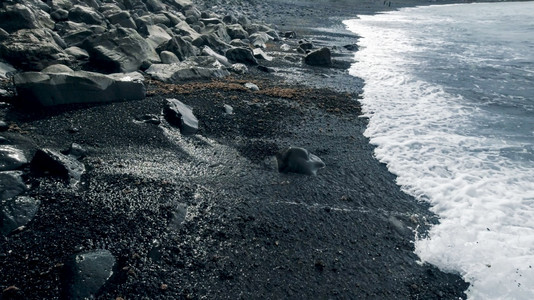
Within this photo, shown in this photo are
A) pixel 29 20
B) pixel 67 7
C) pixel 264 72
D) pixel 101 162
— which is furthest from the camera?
pixel 67 7

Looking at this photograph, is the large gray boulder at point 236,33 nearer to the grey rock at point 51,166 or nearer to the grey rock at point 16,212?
the grey rock at point 51,166

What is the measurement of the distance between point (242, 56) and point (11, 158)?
30.9 ft

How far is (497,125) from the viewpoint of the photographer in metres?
9.14

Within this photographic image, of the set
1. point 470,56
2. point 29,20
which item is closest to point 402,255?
point 29,20

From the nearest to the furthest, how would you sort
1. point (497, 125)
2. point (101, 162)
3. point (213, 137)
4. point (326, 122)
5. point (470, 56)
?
1. point (101, 162)
2. point (213, 137)
3. point (326, 122)
4. point (497, 125)
5. point (470, 56)

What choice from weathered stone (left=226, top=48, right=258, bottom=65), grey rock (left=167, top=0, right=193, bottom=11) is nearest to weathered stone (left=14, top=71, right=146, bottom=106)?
weathered stone (left=226, top=48, right=258, bottom=65)

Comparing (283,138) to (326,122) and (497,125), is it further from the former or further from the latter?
(497,125)

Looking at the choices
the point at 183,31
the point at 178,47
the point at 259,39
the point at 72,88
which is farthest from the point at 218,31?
the point at 72,88

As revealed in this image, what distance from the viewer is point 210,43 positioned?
46.1 feet

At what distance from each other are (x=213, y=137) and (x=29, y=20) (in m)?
7.79

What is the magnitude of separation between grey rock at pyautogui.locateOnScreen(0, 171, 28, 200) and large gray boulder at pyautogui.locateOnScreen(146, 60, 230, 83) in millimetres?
5542

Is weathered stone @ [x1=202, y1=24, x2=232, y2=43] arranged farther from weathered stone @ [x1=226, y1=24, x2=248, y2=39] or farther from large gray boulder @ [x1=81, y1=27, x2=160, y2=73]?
large gray boulder @ [x1=81, y1=27, x2=160, y2=73]

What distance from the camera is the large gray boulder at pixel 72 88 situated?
6895mm

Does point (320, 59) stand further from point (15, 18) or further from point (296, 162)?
point (15, 18)
